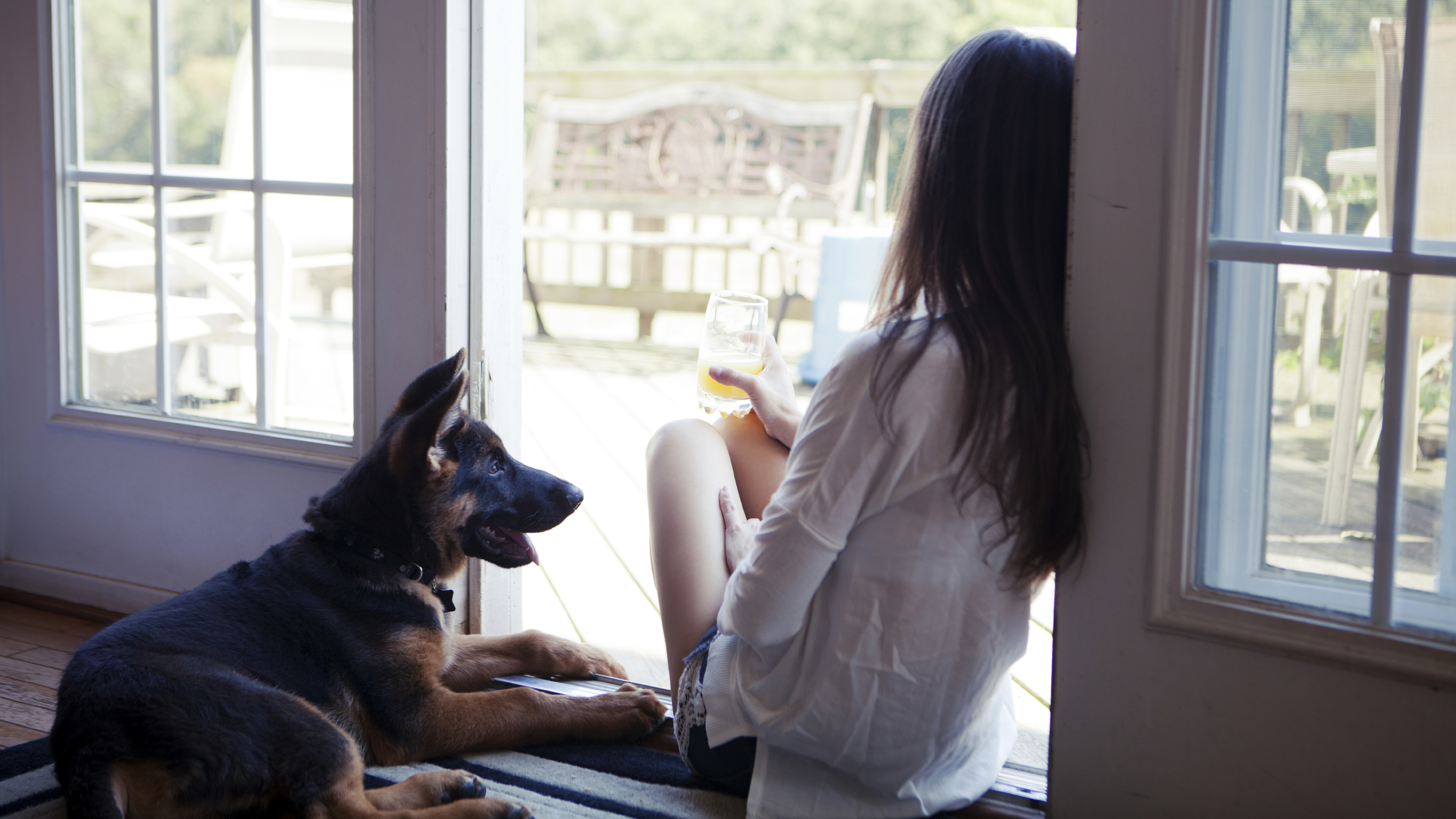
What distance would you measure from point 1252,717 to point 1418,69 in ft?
2.64

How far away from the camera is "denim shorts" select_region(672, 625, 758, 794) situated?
1554 millimetres

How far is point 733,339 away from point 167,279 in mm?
1377

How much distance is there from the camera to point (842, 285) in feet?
15.4

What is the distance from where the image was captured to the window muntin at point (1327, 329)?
1.25 meters

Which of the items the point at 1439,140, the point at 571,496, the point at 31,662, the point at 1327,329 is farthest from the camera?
the point at 31,662

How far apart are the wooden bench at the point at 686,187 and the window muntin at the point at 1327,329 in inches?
174

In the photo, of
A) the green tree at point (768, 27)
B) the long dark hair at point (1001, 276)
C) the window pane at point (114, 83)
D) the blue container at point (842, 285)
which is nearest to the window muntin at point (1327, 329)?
the long dark hair at point (1001, 276)

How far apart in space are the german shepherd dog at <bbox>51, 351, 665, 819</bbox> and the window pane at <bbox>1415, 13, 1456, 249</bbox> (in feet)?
4.13

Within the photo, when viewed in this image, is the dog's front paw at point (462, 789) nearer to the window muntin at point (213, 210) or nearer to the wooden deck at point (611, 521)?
the wooden deck at point (611, 521)

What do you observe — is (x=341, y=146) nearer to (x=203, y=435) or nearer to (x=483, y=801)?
(x=203, y=435)

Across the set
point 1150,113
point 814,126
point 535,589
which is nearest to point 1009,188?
point 1150,113

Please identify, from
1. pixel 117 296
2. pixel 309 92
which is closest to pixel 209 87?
pixel 309 92

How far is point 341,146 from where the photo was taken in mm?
2113

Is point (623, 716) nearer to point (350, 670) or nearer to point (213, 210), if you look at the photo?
point (350, 670)
